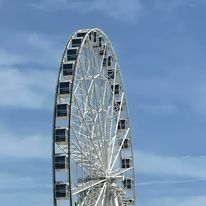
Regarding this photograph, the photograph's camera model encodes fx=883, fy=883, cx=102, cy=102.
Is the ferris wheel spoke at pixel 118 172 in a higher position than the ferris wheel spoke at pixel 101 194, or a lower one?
higher

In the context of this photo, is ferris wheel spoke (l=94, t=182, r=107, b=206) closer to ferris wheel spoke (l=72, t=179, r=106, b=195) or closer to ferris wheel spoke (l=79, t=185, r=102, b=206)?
ferris wheel spoke (l=79, t=185, r=102, b=206)

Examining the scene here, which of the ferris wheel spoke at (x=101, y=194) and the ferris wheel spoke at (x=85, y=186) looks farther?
the ferris wheel spoke at (x=101, y=194)

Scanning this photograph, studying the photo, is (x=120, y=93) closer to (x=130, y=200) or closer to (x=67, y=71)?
(x=130, y=200)

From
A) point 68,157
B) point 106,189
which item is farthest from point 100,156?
point 68,157

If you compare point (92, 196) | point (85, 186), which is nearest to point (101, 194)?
point (92, 196)

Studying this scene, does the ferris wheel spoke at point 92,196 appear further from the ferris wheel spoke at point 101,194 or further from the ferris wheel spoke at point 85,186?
the ferris wheel spoke at point 85,186

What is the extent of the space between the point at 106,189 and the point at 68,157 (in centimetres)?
1041

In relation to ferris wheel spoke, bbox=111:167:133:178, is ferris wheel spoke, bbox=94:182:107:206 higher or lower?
lower

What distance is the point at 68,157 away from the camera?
2606 inches

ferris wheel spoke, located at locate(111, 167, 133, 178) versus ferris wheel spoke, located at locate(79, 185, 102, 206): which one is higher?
ferris wheel spoke, located at locate(111, 167, 133, 178)

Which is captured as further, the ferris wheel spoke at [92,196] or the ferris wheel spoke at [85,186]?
the ferris wheel spoke at [92,196]

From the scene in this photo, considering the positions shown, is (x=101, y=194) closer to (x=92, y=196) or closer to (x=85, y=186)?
(x=92, y=196)

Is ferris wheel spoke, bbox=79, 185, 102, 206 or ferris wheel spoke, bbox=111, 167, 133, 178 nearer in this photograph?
ferris wheel spoke, bbox=79, 185, 102, 206

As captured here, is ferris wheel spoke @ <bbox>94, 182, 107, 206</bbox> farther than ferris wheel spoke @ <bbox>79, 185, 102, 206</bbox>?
Yes
